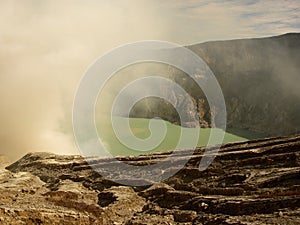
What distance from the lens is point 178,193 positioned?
2761 centimetres

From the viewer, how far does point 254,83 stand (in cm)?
10519

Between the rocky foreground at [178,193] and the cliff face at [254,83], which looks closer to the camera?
the rocky foreground at [178,193]

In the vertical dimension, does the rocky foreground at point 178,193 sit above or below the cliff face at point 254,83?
below

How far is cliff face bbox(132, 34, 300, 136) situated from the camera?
3812 inches

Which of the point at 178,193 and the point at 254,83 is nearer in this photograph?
the point at 178,193

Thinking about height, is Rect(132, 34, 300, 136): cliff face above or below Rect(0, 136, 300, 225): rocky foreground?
above

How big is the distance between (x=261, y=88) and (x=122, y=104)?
36639mm

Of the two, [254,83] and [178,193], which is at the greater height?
[254,83]

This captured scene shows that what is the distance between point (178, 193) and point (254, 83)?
272 ft

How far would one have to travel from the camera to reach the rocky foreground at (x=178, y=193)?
22203 millimetres

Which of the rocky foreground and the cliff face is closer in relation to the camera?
the rocky foreground

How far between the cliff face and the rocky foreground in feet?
208

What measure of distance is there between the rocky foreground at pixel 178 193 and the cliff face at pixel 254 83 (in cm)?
6344

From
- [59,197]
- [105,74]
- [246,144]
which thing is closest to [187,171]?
[246,144]
